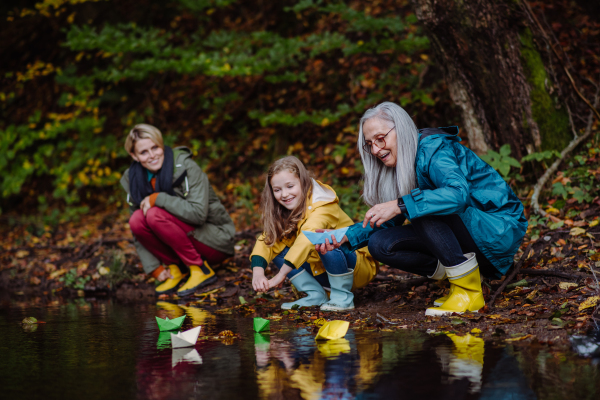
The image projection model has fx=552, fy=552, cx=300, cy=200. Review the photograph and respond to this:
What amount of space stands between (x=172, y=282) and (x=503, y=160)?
345 centimetres

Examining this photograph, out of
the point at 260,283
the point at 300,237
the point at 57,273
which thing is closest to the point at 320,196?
the point at 300,237

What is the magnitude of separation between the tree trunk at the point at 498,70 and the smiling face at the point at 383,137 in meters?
2.20

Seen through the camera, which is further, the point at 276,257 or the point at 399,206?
the point at 276,257

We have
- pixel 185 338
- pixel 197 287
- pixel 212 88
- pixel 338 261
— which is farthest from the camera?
pixel 212 88

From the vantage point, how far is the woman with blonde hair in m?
5.16

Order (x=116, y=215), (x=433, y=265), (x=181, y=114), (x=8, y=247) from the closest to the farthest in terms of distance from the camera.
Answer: (x=433, y=265)
(x=8, y=247)
(x=116, y=215)
(x=181, y=114)

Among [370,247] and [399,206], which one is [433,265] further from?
[399,206]

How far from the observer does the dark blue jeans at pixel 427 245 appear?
337cm

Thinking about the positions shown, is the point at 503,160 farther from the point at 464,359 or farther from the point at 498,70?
the point at 464,359

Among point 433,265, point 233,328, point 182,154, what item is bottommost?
point 233,328

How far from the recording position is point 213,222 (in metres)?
5.49

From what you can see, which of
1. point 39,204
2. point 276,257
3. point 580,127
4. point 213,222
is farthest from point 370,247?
point 39,204

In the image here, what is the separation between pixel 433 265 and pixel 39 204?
10.6 metres

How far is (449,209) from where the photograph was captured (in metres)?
3.20
